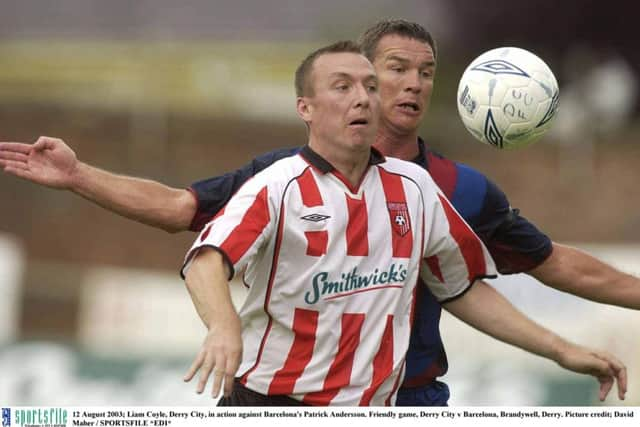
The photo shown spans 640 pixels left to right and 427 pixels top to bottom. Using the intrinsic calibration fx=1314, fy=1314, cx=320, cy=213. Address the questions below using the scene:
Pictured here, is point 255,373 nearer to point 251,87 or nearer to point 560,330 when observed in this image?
point 560,330

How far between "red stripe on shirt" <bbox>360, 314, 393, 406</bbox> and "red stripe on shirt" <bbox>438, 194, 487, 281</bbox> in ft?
1.98

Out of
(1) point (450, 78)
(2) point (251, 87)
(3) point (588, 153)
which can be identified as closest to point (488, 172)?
(3) point (588, 153)

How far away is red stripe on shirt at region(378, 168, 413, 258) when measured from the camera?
18.7 ft

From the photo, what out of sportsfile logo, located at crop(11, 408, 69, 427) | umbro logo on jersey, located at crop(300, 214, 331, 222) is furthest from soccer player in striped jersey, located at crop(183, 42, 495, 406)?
sportsfile logo, located at crop(11, 408, 69, 427)

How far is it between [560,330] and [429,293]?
274 inches

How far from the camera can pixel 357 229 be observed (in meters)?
5.61

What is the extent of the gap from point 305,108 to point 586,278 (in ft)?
6.24

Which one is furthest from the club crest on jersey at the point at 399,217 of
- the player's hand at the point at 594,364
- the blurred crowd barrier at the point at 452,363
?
the blurred crowd barrier at the point at 452,363

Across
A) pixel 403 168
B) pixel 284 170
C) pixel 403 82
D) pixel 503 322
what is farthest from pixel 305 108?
pixel 503 322

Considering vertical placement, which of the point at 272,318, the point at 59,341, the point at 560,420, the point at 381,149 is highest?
the point at 381,149

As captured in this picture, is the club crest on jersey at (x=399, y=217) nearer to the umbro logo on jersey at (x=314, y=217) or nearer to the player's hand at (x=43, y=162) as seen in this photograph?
the umbro logo on jersey at (x=314, y=217)

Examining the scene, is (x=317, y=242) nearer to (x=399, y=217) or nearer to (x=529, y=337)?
(x=399, y=217)

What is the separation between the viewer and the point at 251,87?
2497cm

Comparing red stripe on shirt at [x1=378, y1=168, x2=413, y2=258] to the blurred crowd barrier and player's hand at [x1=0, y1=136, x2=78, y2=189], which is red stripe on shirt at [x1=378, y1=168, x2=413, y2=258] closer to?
player's hand at [x1=0, y1=136, x2=78, y2=189]
